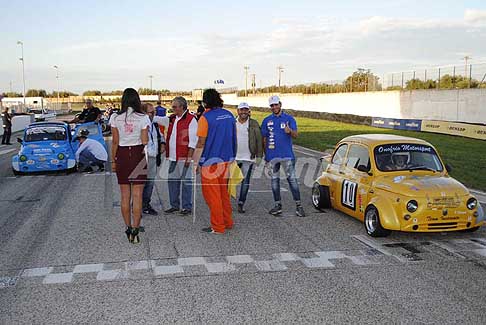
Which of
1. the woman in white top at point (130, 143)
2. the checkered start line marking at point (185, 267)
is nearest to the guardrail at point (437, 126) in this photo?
the checkered start line marking at point (185, 267)

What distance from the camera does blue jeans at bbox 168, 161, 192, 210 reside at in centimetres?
869

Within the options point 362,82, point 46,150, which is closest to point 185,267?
point 46,150

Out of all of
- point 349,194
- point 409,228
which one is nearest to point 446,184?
point 409,228

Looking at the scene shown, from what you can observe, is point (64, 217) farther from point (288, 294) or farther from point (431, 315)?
point (431, 315)

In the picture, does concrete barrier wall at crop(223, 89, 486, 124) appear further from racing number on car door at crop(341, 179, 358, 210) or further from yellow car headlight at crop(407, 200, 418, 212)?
yellow car headlight at crop(407, 200, 418, 212)

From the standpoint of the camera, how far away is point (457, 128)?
89.6 ft

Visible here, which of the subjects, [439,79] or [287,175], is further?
[439,79]

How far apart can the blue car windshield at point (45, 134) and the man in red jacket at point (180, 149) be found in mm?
7473

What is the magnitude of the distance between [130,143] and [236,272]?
2334 mm

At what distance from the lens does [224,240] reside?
7.08 meters

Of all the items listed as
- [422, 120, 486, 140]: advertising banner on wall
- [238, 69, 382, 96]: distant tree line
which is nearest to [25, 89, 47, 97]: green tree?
[238, 69, 382, 96]: distant tree line

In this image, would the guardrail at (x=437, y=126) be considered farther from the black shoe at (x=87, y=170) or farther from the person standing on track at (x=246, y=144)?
the person standing on track at (x=246, y=144)

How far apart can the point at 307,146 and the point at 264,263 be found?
16230mm

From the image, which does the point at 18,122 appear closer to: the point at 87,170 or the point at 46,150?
the point at 87,170
